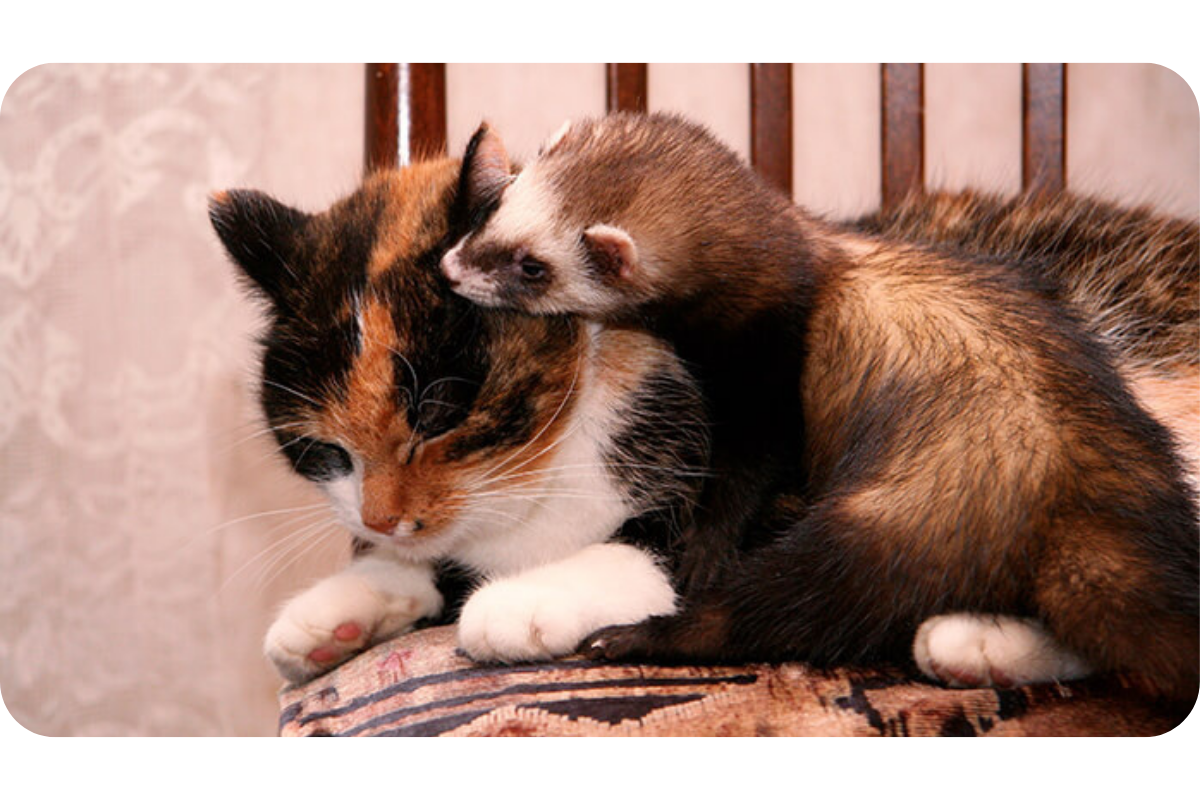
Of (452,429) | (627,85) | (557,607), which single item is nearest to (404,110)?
(627,85)

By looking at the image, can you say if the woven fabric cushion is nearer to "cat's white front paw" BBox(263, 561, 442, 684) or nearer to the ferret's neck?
"cat's white front paw" BBox(263, 561, 442, 684)

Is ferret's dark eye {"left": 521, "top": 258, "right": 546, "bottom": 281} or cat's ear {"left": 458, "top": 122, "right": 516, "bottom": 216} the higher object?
cat's ear {"left": 458, "top": 122, "right": 516, "bottom": 216}

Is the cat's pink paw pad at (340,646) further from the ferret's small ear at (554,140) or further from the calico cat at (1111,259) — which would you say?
the calico cat at (1111,259)

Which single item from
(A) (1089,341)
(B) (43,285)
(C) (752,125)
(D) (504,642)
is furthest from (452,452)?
(B) (43,285)

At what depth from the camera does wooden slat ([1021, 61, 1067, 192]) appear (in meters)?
1.36

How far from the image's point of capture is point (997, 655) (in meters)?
0.73

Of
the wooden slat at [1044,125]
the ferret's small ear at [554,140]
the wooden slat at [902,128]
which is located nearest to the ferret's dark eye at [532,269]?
the ferret's small ear at [554,140]

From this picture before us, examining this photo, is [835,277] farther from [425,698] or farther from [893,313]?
[425,698]

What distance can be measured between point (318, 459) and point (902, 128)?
2.92ft

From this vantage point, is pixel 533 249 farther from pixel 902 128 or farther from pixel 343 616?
pixel 902 128

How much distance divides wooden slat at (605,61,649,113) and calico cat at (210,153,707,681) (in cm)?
42

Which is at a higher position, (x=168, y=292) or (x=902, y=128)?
(x=902, y=128)

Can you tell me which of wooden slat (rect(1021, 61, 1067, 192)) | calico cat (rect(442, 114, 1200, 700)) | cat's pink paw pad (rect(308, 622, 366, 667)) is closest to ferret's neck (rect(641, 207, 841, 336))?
calico cat (rect(442, 114, 1200, 700))

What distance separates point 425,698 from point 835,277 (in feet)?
1.60
